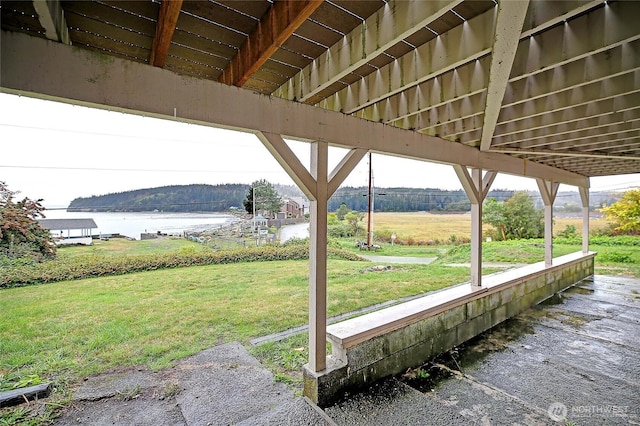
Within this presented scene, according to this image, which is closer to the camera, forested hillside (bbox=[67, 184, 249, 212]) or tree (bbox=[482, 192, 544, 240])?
forested hillside (bbox=[67, 184, 249, 212])

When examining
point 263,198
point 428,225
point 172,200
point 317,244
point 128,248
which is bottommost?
point 128,248

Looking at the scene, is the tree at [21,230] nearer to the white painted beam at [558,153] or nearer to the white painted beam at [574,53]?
the white painted beam at [574,53]

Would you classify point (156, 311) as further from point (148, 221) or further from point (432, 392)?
point (432, 392)

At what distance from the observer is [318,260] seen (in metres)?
2.21

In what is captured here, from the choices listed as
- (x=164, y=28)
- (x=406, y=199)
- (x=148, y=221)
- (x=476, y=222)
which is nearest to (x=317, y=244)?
(x=164, y=28)

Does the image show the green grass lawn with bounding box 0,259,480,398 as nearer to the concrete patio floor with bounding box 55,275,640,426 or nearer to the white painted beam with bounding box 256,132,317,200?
the concrete patio floor with bounding box 55,275,640,426

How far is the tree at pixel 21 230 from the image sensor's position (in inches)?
182

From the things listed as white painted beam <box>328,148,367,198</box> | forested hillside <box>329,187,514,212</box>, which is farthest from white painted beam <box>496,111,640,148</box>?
forested hillside <box>329,187,514,212</box>

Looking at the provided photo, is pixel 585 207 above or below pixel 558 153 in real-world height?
below

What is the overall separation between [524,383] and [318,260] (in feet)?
7.15

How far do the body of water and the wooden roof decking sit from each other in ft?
17.8

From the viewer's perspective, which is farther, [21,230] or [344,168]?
[21,230]

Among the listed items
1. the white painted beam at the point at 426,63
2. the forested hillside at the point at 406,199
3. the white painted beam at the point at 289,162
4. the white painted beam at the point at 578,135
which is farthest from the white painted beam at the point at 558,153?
the forested hillside at the point at 406,199

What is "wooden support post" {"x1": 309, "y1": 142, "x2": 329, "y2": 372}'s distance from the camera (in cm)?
219
